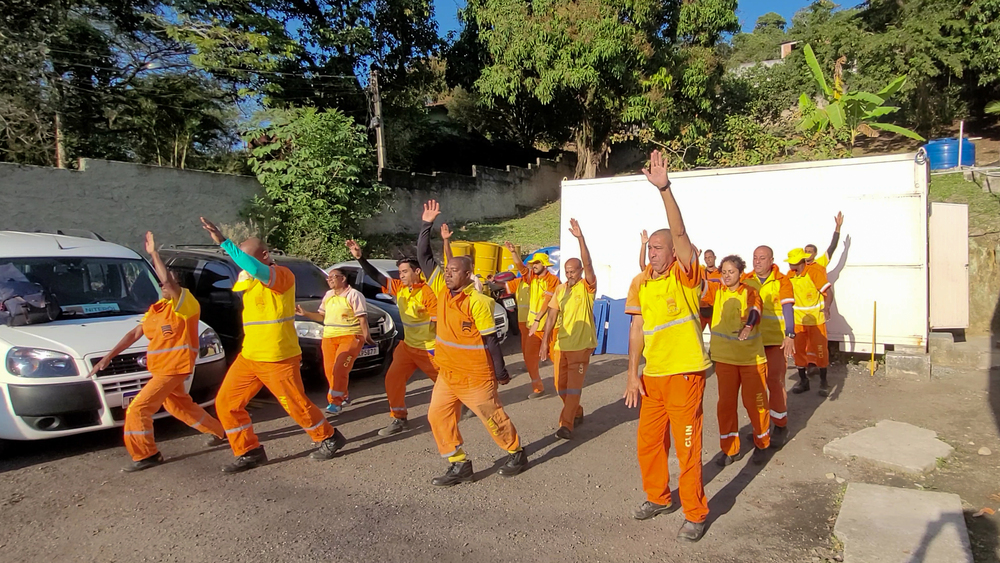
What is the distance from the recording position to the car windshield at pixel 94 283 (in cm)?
598

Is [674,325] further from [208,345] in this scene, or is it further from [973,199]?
[973,199]

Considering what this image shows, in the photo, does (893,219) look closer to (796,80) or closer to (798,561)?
(798,561)

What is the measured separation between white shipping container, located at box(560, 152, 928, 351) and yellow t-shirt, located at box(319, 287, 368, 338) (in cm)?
540

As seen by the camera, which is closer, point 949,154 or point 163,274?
point 163,274

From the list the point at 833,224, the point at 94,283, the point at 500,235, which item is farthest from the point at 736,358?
the point at 500,235

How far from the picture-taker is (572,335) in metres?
6.22

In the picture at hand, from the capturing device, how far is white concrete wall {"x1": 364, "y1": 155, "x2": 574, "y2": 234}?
746 inches

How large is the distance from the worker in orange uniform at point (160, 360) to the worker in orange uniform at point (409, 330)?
1639 millimetres

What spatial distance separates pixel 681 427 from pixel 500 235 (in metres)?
15.3

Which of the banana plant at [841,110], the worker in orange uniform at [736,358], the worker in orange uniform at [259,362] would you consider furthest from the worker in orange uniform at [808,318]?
the banana plant at [841,110]

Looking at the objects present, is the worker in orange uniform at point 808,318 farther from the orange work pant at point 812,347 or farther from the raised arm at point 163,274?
the raised arm at point 163,274

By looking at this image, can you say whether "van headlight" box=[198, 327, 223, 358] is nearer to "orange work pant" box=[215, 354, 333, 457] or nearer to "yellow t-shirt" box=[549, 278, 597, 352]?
"orange work pant" box=[215, 354, 333, 457]

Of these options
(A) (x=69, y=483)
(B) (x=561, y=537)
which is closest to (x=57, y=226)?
(A) (x=69, y=483)

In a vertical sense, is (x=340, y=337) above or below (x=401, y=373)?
above
